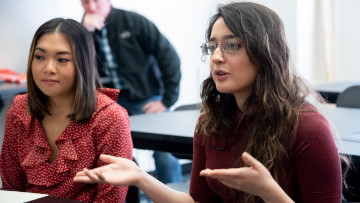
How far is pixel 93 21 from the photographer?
2.89 metres

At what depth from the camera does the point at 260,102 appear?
1.12 metres

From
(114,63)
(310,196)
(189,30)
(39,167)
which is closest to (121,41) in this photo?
(114,63)

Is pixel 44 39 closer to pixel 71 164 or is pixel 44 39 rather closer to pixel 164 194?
pixel 71 164

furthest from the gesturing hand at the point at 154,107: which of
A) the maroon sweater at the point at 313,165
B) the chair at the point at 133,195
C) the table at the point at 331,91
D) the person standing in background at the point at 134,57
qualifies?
the maroon sweater at the point at 313,165

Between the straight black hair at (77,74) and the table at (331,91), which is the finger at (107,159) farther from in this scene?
the table at (331,91)

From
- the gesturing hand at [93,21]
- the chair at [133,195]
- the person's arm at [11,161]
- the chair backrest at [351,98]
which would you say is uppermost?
the gesturing hand at [93,21]

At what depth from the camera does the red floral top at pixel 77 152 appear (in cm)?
139

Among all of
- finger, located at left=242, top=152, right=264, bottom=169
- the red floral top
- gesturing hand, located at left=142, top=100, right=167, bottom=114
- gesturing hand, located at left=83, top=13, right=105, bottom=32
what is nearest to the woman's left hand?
finger, located at left=242, top=152, right=264, bottom=169

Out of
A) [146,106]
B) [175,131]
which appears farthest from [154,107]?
[175,131]

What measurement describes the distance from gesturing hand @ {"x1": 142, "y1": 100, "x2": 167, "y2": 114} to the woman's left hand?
215cm

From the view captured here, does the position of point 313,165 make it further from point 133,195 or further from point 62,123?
point 62,123

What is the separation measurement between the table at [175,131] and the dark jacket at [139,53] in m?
0.75

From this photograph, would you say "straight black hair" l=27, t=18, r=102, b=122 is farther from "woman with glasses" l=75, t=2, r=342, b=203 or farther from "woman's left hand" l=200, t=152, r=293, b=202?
"woman's left hand" l=200, t=152, r=293, b=202

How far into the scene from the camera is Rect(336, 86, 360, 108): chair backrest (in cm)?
252
